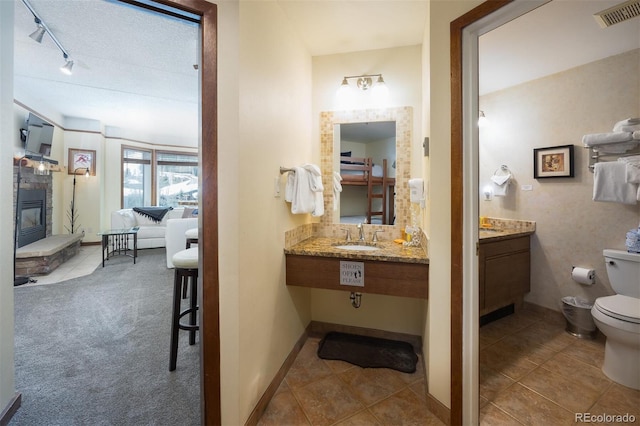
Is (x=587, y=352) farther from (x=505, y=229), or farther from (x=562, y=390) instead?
(x=505, y=229)

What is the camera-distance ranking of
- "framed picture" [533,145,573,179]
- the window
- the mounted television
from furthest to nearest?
Result: 1. the window
2. the mounted television
3. "framed picture" [533,145,573,179]

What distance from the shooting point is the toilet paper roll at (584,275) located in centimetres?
225

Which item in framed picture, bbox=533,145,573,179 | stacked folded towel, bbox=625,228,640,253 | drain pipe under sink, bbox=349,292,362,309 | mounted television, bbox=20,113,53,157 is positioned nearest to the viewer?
stacked folded towel, bbox=625,228,640,253

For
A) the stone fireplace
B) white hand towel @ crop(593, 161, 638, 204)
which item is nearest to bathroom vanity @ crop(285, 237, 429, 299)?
white hand towel @ crop(593, 161, 638, 204)

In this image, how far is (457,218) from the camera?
1.32 meters

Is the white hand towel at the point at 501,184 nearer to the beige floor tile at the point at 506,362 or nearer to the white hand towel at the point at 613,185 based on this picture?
the white hand towel at the point at 613,185

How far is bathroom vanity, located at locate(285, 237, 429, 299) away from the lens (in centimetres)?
159

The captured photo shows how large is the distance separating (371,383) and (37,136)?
5885mm

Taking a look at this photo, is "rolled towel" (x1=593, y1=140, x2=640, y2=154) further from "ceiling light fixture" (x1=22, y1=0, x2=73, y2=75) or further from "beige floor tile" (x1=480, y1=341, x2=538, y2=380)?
"ceiling light fixture" (x1=22, y1=0, x2=73, y2=75)

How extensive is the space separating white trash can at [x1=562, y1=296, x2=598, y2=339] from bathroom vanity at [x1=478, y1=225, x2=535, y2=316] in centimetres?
35

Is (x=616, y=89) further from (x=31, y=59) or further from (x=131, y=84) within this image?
(x=31, y=59)

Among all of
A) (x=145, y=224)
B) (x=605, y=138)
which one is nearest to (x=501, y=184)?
(x=605, y=138)

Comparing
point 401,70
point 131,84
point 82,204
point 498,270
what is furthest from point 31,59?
point 498,270

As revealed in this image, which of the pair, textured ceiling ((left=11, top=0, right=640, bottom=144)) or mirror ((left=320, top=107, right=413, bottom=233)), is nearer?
textured ceiling ((left=11, top=0, right=640, bottom=144))
